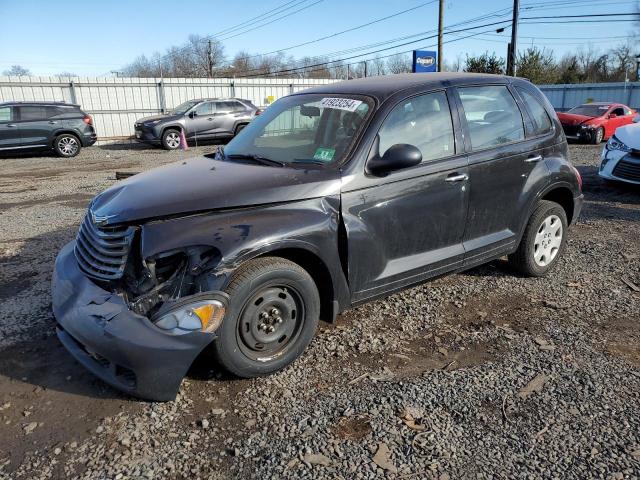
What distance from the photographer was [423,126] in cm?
374

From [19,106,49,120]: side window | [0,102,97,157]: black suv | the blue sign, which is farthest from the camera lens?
the blue sign

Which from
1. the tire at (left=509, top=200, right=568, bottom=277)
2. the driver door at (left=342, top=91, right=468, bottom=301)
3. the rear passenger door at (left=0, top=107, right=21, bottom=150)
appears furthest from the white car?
the rear passenger door at (left=0, top=107, right=21, bottom=150)

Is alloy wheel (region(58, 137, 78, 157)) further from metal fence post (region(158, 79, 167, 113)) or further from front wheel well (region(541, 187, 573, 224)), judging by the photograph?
front wheel well (region(541, 187, 573, 224))

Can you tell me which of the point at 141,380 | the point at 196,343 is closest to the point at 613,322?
the point at 196,343

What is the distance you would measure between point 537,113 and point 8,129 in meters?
15.6

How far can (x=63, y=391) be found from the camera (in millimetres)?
3012

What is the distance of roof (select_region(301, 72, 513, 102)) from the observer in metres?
3.74

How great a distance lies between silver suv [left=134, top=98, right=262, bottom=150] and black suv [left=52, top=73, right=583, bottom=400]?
561 inches

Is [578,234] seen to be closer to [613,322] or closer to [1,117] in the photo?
[613,322]

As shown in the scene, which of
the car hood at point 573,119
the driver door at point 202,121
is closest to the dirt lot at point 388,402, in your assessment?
the driver door at point 202,121

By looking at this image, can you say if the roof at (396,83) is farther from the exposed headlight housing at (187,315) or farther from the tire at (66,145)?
the tire at (66,145)

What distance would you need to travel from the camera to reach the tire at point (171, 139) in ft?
57.4

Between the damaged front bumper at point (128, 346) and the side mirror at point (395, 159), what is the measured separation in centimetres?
138

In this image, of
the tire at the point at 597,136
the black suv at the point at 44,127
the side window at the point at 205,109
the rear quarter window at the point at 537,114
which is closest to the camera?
the rear quarter window at the point at 537,114
